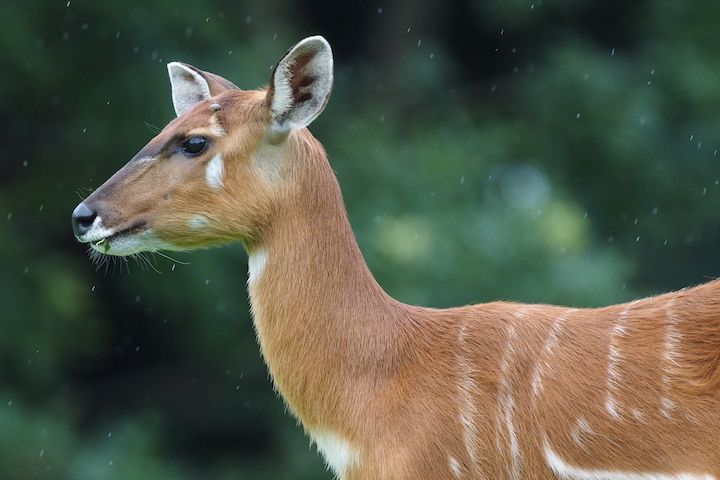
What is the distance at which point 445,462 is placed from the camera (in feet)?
A: 10.7

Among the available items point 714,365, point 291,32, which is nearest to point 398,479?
point 714,365

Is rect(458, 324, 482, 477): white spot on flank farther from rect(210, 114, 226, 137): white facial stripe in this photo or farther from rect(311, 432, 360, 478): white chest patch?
rect(210, 114, 226, 137): white facial stripe

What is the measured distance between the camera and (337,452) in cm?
343

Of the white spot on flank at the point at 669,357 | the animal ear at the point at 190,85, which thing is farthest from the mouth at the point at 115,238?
the white spot on flank at the point at 669,357

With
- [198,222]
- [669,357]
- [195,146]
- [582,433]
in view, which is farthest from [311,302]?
[669,357]

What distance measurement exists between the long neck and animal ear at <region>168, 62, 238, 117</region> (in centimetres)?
59

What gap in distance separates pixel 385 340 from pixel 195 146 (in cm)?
90

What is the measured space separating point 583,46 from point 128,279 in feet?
14.7

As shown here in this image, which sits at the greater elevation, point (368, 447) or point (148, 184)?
point (148, 184)

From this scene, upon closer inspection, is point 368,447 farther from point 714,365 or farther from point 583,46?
point 583,46

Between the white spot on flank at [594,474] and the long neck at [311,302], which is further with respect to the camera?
the long neck at [311,302]

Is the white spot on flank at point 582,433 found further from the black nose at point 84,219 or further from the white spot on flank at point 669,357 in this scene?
the black nose at point 84,219

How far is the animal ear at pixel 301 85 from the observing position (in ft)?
11.4

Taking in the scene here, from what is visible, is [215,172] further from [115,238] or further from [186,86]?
[186,86]
